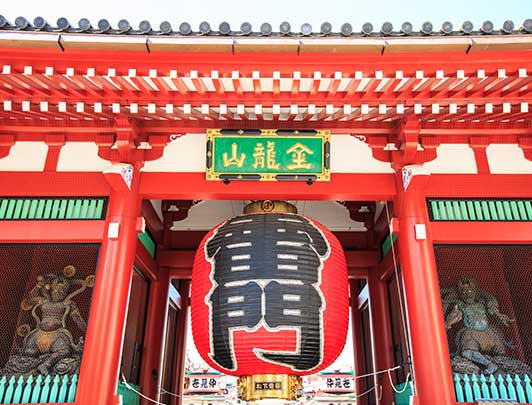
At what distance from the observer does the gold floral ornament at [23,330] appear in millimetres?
5250

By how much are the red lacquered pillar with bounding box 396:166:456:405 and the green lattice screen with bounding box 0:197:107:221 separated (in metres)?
3.18

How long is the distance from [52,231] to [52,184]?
567 mm

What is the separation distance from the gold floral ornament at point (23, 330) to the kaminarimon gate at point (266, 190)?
0.12 metres

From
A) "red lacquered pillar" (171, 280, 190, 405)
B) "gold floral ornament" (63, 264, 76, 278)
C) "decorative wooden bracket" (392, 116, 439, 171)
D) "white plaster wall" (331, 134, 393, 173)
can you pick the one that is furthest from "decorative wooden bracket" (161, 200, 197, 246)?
"decorative wooden bracket" (392, 116, 439, 171)

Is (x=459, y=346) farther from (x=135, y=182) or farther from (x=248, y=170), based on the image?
(x=135, y=182)

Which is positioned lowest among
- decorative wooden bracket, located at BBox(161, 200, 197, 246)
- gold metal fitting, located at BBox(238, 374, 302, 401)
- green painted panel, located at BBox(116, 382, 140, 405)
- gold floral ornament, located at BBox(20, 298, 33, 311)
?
gold metal fitting, located at BBox(238, 374, 302, 401)

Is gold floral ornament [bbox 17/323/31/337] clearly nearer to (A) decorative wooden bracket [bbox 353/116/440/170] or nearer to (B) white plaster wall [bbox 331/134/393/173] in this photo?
(B) white plaster wall [bbox 331/134/393/173]

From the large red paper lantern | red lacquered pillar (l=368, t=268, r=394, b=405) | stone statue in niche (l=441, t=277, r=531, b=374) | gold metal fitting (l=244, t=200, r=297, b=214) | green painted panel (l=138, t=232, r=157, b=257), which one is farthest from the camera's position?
red lacquered pillar (l=368, t=268, r=394, b=405)

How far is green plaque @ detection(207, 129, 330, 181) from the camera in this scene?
4.78 m

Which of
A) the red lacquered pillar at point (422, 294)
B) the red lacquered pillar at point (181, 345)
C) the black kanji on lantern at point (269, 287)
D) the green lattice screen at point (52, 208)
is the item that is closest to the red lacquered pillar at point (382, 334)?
the red lacquered pillar at point (422, 294)

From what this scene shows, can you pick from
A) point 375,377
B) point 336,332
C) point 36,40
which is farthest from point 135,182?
point 375,377

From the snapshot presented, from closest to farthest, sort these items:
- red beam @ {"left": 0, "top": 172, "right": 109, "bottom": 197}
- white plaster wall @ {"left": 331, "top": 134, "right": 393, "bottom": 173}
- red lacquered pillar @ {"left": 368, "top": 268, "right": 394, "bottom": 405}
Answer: red beam @ {"left": 0, "top": 172, "right": 109, "bottom": 197}, white plaster wall @ {"left": 331, "top": 134, "right": 393, "bottom": 173}, red lacquered pillar @ {"left": 368, "top": 268, "right": 394, "bottom": 405}

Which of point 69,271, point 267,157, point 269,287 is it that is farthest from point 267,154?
point 69,271

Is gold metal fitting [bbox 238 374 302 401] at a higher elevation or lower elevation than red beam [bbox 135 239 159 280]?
lower
